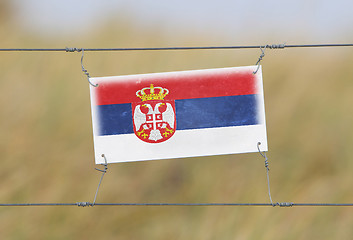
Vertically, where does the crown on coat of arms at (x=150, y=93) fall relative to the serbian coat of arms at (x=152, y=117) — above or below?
above

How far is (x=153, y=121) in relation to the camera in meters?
6.53

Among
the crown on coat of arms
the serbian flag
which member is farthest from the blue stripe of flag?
the crown on coat of arms

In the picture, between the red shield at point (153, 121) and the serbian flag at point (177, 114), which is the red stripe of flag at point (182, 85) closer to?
the serbian flag at point (177, 114)

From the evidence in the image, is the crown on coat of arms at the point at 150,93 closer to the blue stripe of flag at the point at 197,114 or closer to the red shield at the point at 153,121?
the red shield at the point at 153,121

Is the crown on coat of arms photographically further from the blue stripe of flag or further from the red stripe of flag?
the blue stripe of flag

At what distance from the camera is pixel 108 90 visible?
258 inches

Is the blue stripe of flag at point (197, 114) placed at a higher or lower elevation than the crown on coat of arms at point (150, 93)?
lower

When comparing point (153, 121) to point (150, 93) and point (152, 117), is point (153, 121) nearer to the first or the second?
point (152, 117)

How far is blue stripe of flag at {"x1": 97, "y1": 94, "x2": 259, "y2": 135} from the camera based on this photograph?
652cm

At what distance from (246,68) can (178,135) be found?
3.13 feet

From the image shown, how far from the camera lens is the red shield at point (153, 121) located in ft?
21.4

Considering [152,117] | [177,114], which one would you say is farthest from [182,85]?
[152,117]

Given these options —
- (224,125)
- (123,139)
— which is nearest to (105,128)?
(123,139)

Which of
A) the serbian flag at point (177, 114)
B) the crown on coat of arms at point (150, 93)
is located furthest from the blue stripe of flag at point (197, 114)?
the crown on coat of arms at point (150, 93)
